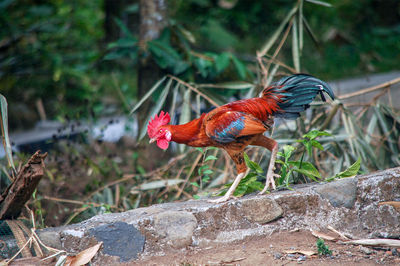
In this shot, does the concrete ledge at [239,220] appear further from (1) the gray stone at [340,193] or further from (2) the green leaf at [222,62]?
(2) the green leaf at [222,62]

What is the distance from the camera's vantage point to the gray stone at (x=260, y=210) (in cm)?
354

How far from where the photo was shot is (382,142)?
562 centimetres

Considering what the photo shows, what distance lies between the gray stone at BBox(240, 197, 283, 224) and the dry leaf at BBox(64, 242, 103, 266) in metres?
1.19

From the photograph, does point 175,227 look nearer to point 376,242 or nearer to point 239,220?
point 239,220

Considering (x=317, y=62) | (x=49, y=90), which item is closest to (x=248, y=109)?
(x=49, y=90)

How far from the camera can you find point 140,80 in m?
6.83

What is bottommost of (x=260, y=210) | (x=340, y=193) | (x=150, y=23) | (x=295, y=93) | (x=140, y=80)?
(x=260, y=210)

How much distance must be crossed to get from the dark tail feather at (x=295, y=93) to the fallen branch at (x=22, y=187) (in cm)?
208

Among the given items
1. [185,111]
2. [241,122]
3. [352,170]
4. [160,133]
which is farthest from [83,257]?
[185,111]

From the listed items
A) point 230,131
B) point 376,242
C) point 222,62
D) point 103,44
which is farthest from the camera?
point 103,44

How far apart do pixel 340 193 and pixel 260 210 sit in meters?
0.70

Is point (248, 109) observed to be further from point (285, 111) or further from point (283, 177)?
point (283, 177)

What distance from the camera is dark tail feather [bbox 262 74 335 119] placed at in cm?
392

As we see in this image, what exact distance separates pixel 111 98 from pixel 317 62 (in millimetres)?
6724
